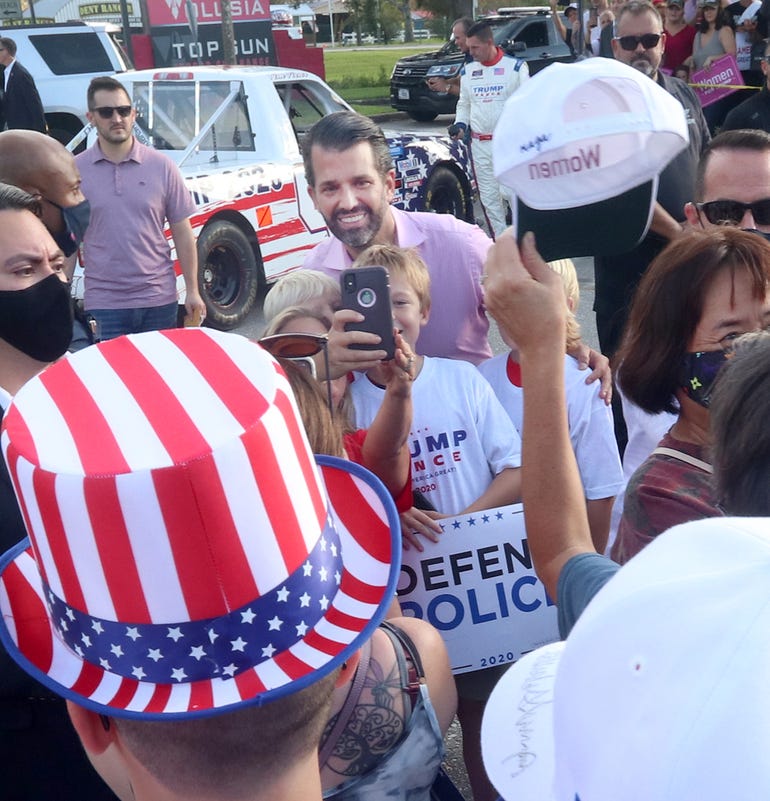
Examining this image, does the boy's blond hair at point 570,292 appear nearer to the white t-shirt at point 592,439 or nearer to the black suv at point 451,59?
the white t-shirt at point 592,439

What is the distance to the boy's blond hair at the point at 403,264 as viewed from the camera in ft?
8.96

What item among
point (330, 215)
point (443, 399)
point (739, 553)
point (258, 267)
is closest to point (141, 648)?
point (739, 553)

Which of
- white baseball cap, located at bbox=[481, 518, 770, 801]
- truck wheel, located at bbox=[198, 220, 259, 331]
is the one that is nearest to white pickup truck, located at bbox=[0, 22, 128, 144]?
truck wheel, located at bbox=[198, 220, 259, 331]

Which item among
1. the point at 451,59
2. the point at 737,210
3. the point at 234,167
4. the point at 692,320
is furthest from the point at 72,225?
the point at 451,59

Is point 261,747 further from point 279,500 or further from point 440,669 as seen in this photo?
point 440,669

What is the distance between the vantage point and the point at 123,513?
114 centimetres

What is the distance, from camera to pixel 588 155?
1436 mm

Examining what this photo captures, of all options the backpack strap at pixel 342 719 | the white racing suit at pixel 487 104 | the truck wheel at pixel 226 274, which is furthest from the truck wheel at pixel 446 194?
the backpack strap at pixel 342 719

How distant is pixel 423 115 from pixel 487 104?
41.1 ft

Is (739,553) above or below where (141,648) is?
above

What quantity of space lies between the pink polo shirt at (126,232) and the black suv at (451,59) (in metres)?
14.2

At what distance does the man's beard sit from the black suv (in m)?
16.2

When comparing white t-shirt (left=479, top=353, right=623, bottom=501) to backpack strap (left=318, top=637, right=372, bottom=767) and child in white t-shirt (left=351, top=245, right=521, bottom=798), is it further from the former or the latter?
backpack strap (left=318, top=637, right=372, bottom=767)

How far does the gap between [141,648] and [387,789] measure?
600 mm
